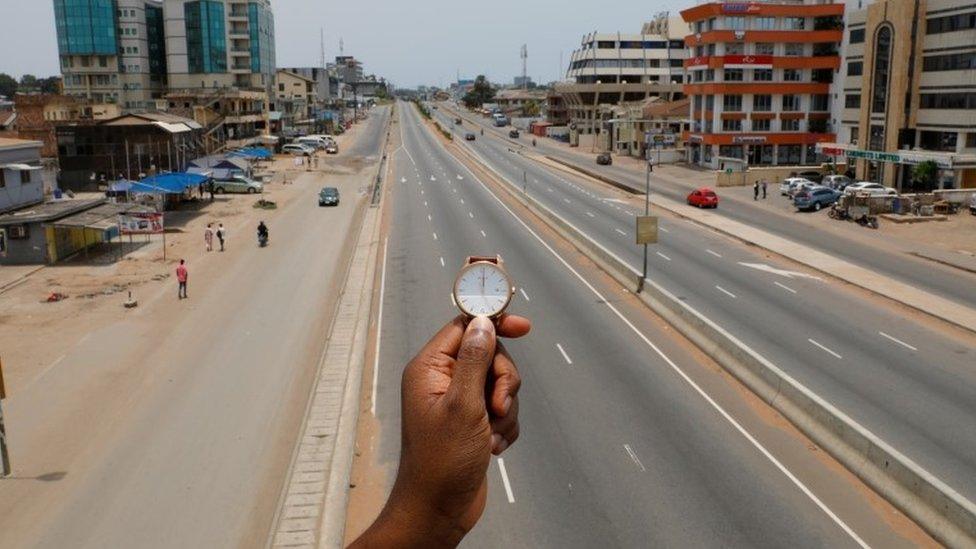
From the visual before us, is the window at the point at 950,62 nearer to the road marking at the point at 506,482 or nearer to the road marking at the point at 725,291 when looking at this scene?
the road marking at the point at 725,291

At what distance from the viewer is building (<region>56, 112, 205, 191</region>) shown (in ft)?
232

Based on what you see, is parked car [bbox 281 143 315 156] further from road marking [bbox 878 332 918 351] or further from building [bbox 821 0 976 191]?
road marking [bbox 878 332 918 351]

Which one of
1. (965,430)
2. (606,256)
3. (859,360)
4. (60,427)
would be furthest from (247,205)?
(965,430)

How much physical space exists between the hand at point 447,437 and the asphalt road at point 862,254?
35.3m

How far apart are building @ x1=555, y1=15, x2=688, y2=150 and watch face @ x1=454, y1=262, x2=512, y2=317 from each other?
490ft

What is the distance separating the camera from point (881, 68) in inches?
2854

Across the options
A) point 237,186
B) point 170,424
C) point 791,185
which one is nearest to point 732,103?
point 791,185

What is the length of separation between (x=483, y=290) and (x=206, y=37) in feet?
462

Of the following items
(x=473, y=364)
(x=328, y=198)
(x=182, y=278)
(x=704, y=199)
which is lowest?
(x=182, y=278)

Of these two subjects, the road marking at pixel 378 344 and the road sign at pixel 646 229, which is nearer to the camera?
the road marking at pixel 378 344

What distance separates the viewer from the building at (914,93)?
63619 mm

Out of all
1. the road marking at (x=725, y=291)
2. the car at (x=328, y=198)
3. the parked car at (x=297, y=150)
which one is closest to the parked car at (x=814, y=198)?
the road marking at (x=725, y=291)

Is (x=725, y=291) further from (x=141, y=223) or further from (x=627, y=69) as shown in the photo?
(x=627, y=69)

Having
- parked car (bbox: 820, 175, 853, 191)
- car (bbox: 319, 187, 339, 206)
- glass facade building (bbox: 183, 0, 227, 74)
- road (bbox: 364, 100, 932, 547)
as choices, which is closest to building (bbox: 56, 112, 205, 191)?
car (bbox: 319, 187, 339, 206)
